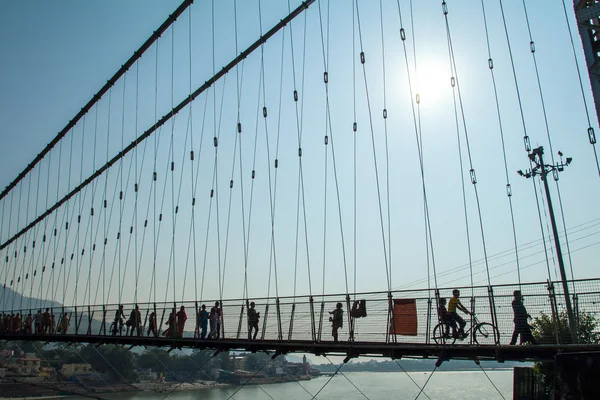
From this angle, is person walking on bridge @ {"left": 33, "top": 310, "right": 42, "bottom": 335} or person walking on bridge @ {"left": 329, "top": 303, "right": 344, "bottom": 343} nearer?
person walking on bridge @ {"left": 329, "top": 303, "right": 344, "bottom": 343}

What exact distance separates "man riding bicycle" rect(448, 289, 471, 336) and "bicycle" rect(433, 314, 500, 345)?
9 cm

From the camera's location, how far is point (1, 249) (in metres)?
58.6

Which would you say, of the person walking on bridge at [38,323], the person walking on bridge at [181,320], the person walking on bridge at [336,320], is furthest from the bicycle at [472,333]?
the person walking on bridge at [38,323]

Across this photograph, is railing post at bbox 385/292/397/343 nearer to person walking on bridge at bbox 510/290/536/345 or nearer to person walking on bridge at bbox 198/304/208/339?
person walking on bridge at bbox 510/290/536/345

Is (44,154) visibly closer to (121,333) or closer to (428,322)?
(121,333)

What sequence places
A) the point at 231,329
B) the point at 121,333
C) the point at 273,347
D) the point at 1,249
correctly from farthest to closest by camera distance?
the point at 1,249 < the point at 121,333 < the point at 231,329 < the point at 273,347

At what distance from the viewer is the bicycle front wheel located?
30.8 ft

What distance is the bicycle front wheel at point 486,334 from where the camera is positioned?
370 inches

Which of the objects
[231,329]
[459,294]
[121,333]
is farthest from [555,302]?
[121,333]

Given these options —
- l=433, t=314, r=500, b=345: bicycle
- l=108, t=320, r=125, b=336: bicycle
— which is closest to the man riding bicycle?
l=433, t=314, r=500, b=345: bicycle

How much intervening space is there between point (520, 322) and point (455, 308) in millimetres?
1221

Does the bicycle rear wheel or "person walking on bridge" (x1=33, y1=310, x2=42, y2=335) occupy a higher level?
"person walking on bridge" (x1=33, y1=310, x2=42, y2=335)

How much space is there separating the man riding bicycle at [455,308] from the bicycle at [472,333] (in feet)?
0.29

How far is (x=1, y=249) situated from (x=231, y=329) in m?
53.8
